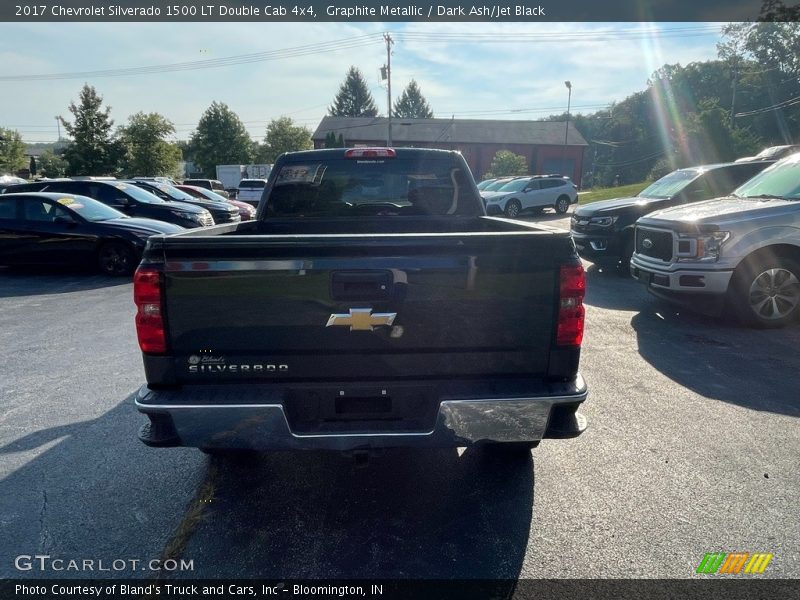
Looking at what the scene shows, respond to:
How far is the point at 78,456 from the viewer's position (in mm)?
3803

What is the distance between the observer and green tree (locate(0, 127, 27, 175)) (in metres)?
50.1

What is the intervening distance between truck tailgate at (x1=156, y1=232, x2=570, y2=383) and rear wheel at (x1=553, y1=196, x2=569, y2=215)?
24993mm

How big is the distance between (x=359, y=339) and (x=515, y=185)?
23858mm

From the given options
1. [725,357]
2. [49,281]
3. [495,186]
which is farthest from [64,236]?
[495,186]

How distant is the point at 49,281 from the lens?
10672mm

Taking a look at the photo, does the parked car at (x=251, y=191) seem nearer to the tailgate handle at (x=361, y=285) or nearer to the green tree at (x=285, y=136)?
the tailgate handle at (x=361, y=285)

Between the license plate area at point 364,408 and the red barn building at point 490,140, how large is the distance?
6181 centimetres

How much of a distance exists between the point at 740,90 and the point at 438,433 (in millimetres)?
77182

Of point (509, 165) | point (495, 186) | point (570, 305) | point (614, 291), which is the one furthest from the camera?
point (509, 165)

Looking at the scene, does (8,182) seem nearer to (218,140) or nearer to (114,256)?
(114,256)

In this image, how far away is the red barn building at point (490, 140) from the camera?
208 ft

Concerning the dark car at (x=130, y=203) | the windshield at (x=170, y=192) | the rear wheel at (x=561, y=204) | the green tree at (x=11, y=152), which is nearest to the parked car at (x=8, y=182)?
the windshield at (x=170, y=192)

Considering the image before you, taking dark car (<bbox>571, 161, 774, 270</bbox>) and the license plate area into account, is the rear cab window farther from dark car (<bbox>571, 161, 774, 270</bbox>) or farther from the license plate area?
dark car (<bbox>571, 161, 774, 270</bbox>)

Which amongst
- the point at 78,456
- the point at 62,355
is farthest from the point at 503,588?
the point at 62,355
